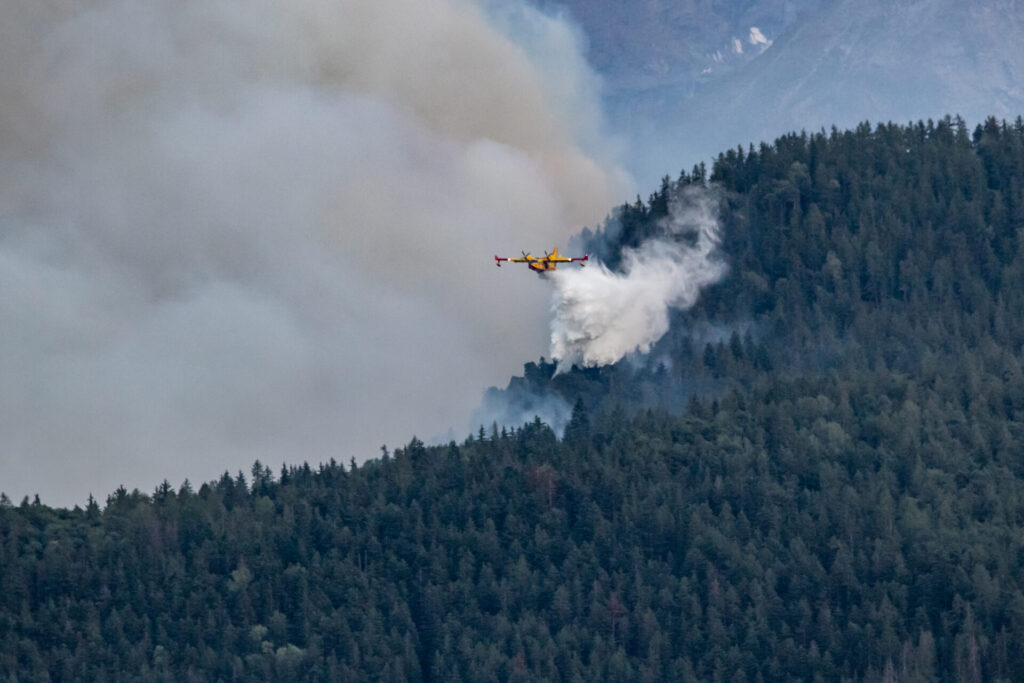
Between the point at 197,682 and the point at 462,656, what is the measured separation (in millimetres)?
18808

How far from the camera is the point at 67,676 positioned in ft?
566

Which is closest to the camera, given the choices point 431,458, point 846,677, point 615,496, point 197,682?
point 846,677

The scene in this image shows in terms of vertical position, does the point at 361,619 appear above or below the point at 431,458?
below

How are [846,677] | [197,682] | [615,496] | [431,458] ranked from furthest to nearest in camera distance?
[431,458] < [615,496] < [197,682] < [846,677]

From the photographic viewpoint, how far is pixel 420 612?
175 m

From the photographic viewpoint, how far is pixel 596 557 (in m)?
177

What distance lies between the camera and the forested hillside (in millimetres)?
162875

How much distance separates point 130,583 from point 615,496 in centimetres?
3741

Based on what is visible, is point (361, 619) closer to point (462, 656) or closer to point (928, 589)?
point (462, 656)

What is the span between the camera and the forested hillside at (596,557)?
16288 centimetres

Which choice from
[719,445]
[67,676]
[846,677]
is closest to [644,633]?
[846,677]

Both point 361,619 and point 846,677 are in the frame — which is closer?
point 846,677

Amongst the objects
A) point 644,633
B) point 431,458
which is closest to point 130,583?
point 431,458

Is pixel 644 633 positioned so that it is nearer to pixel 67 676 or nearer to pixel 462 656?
pixel 462 656
